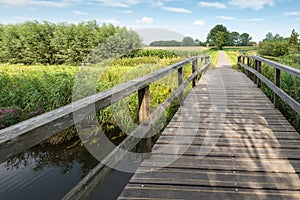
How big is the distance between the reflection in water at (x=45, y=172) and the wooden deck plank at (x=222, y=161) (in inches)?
78.4

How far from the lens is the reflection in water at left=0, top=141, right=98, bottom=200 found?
13.9ft

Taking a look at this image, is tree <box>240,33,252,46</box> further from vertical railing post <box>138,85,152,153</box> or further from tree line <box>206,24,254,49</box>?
vertical railing post <box>138,85,152,153</box>

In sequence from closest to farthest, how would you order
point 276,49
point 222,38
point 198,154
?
point 198,154 < point 276,49 < point 222,38

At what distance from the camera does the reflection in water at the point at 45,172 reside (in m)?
4.23

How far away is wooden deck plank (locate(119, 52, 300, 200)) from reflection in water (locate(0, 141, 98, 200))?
1.99m

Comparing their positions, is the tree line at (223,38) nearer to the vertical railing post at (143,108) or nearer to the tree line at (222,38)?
the tree line at (222,38)

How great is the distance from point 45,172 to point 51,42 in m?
19.5

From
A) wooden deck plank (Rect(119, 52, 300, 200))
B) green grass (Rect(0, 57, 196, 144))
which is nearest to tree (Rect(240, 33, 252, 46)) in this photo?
green grass (Rect(0, 57, 196, 144))

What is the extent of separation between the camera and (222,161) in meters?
2.83

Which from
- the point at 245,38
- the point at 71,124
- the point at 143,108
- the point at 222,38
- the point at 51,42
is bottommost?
the point at 143,108

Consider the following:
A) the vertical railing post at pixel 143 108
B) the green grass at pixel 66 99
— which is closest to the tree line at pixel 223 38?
the green grass at pixel 66 99

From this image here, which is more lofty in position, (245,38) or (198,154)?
(245,38)

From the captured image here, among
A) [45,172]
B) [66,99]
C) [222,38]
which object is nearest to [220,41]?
[222,38]

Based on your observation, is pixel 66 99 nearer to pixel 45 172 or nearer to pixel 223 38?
pixel 45 172
